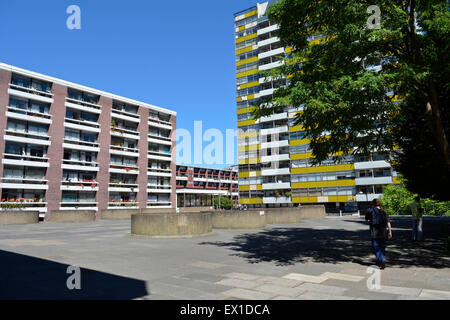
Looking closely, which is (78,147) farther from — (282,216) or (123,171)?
(282,216)

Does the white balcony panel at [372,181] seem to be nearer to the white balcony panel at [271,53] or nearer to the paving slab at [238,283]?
the white balcony panel at [271,53]

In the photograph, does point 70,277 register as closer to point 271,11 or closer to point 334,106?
point 334,106

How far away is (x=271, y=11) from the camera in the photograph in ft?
31.6

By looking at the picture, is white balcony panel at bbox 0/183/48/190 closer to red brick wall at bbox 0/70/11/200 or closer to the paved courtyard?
red brick wall at bbox 0/70/11/200

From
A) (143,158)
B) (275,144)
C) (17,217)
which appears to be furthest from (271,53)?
(17,217)

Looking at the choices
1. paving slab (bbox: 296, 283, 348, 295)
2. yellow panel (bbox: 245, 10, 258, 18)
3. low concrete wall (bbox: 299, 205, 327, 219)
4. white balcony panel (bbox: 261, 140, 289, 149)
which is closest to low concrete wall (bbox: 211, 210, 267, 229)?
low concrete wall (bbox: 299, 205, 327, 219)

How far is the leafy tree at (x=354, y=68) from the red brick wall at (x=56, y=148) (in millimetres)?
39825

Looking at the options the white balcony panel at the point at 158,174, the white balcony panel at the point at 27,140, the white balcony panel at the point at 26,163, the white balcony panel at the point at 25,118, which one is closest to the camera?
the white balcony panel at the point at 26,163

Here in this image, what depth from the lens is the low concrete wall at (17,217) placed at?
25.6m

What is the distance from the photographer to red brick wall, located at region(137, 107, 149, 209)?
2093 inches

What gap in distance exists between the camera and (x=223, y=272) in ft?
23.9

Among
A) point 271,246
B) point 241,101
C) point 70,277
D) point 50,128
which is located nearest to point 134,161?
point 50,128

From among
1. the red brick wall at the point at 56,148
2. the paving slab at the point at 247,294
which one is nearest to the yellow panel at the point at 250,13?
the red brick wall at the point at 56,148

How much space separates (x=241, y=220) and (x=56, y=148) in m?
33.8
